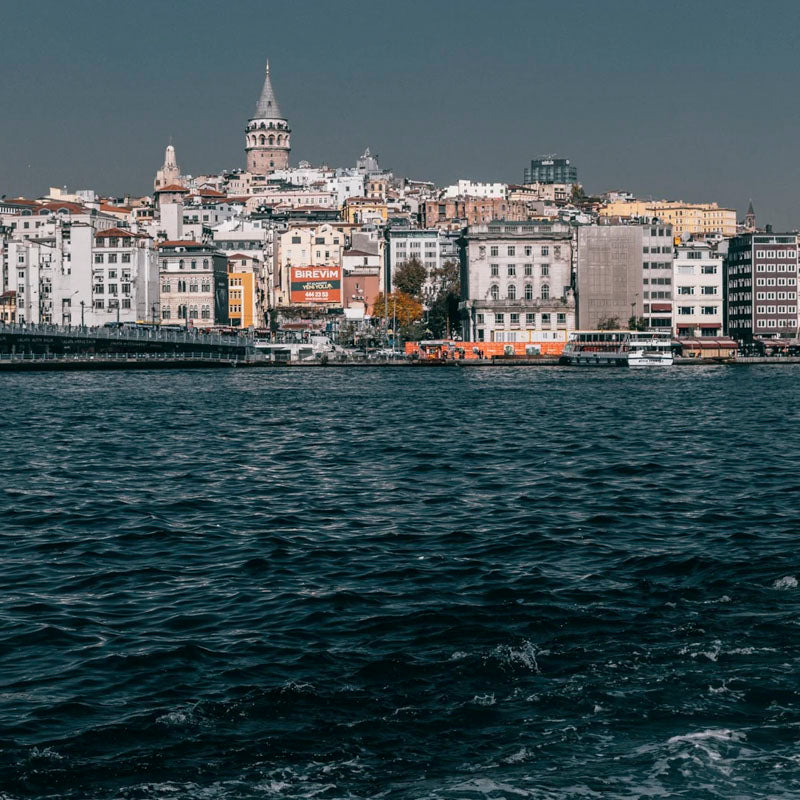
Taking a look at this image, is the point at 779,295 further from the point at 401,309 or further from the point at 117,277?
the point at 117,277

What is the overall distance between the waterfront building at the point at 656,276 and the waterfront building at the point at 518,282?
23.7ft

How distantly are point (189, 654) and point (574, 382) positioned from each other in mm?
71632

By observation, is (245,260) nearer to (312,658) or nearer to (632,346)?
(632,346)

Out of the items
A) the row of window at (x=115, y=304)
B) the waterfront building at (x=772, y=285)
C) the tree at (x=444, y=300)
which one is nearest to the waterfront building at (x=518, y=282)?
the tree at (x=444, y=300)

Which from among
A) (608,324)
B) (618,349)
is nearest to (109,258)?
(608,324)

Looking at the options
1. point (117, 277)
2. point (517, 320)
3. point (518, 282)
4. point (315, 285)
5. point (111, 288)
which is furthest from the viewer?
point (315, 285)

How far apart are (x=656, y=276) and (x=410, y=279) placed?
39688 mm

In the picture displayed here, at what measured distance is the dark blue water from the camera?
9.84 m

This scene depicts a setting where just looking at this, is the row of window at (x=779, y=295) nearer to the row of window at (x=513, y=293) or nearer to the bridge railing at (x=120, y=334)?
the row of window at (x=513, y=293)

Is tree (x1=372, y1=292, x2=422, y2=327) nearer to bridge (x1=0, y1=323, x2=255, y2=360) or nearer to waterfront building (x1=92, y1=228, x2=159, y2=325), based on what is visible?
waterfront building (x1=92, y1=228, x2=159, y2=325)

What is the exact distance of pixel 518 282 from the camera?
126500 mm

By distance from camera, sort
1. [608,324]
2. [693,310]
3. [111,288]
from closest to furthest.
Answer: [608,324], [693,310], [111,288]

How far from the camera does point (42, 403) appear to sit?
60.8 meters

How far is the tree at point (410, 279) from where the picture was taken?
158250mm
